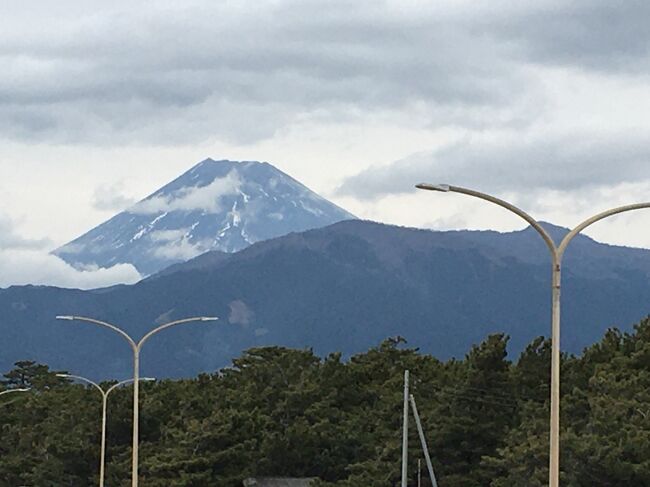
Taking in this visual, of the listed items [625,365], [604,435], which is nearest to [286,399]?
[625,365]

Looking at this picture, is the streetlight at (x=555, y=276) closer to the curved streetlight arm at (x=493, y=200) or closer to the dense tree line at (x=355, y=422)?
the curved streetlight arm at (x=493, y=200)

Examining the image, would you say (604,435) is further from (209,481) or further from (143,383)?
(143,383)

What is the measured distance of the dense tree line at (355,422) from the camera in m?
61.8

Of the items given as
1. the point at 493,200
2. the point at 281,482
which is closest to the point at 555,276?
the point at 493,200

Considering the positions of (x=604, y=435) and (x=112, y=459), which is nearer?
(x=604, y=435)

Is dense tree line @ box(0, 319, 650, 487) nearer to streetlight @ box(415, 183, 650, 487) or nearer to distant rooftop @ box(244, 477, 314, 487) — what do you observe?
distant rooftop @ box(244, 477, 314, 487)

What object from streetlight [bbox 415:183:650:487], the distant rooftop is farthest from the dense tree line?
streetlight [bbox 415:183:650:487]

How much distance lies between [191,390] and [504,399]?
3029 cm

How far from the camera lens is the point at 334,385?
318 ft

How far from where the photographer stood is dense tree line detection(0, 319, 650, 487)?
61.8 m

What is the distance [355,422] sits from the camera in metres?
89.4

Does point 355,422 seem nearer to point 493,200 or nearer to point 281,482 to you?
point 281,482

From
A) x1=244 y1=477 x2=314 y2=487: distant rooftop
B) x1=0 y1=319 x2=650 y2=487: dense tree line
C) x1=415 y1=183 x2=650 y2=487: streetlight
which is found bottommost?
x1=244 y1=477 x2=314 y2=487: distant rooftop

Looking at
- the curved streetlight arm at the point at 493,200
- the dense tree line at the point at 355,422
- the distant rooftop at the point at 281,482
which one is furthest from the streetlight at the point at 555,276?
the distant rooftop at the point at 281,482
